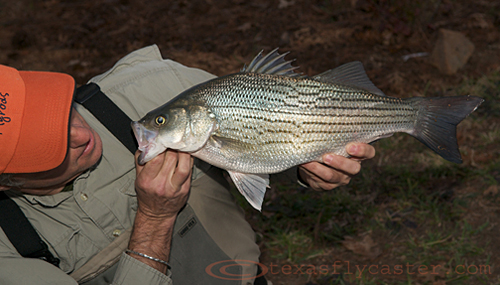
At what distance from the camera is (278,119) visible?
252cm

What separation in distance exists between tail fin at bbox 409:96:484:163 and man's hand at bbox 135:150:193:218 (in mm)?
1612

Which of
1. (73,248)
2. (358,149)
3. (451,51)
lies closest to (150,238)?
(73,248)

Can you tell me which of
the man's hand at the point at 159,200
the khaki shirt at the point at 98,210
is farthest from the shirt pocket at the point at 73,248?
the man's hand at the point at 159,200

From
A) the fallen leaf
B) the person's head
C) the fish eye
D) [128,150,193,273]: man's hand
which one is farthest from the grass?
the person's head

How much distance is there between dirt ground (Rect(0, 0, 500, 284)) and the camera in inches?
260

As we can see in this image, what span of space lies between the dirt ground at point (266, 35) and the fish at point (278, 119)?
3788 millimetres

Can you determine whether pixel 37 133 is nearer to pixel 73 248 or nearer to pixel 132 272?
pixel 73 248

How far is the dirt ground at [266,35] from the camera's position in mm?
6609

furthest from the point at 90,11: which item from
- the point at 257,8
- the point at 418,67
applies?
the point at 418,67

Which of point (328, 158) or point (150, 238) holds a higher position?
point (328, 158)

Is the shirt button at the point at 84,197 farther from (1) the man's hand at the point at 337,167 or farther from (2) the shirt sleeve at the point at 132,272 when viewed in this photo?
(1) the man's hand at the point at 337,167

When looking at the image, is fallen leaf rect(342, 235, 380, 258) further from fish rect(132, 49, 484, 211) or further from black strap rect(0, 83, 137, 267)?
black strap rect(0, 83, 137, 267)

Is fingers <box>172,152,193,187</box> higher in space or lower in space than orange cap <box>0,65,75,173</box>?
lower

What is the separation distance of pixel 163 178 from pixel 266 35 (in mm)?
5404
